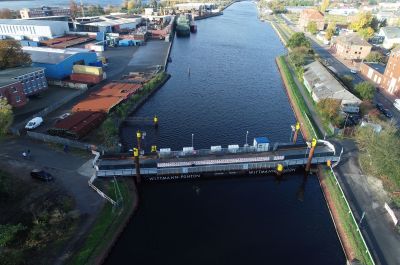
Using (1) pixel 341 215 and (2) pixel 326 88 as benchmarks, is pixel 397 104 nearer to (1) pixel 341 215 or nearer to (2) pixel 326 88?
(2) pixel 326 88

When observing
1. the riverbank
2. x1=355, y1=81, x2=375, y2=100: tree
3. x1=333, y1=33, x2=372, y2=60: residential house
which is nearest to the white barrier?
the riverbank

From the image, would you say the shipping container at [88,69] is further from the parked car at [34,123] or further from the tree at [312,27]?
the tree at [312,27]

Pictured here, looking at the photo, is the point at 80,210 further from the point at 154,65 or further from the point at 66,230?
the point at 154,65

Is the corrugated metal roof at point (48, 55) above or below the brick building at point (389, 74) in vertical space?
above

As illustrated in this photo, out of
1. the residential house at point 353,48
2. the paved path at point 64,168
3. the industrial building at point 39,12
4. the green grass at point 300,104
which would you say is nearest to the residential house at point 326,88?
the green grass at point 300,104

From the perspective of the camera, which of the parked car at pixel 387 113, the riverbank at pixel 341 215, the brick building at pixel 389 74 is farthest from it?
the brick building at pixel 389 74
